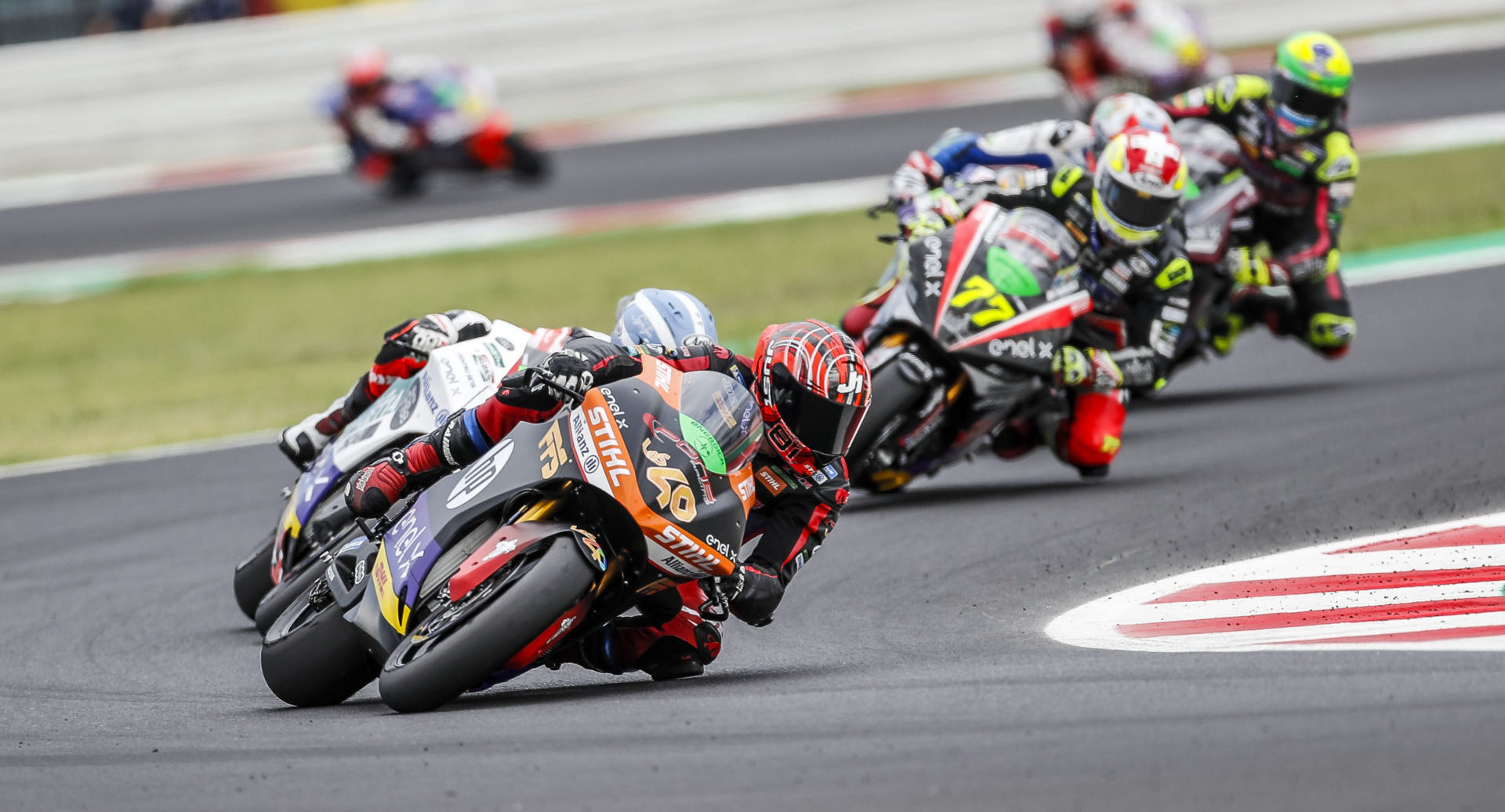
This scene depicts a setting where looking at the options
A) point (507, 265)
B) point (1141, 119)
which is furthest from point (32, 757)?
point (507, 265)

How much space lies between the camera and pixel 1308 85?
36.3 feet

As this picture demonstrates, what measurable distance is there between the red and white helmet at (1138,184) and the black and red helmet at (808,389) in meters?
3.52

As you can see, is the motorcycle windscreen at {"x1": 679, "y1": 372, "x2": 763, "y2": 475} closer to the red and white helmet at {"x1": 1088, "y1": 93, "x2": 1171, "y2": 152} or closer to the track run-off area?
the track run-off area

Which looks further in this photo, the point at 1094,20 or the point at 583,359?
the point at 1094,20

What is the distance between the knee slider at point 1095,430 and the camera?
9.34 metres

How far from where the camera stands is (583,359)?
543 centimetres

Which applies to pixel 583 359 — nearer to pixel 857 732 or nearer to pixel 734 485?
pixel 734 485

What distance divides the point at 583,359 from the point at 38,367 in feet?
37.4

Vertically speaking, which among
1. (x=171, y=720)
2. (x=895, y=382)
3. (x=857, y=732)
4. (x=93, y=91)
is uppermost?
(x=857, y=732)

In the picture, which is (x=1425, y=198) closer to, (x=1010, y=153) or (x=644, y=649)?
(x=1010, y=153)

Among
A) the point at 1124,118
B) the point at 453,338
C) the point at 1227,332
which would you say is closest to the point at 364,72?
the point at 1227,332

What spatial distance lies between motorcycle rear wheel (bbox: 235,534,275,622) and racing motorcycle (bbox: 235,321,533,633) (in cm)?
20

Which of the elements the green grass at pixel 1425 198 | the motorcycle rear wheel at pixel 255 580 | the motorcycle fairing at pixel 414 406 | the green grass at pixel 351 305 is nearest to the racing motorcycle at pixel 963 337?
the motorcycle fairing at pixel 414 406

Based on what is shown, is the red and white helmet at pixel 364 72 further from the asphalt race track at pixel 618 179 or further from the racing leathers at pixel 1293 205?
the racing leathers at pixel 1293 205
